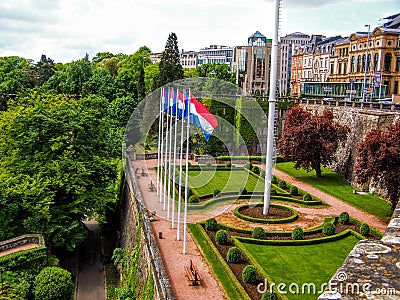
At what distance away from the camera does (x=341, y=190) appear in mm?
31578

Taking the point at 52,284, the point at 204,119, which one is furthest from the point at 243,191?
the point at 52,284

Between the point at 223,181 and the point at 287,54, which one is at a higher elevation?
the point at 287,54

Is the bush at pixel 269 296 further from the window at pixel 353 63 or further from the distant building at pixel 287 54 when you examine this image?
the distant building at pixel 287 54

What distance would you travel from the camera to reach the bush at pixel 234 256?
1820 centimetres

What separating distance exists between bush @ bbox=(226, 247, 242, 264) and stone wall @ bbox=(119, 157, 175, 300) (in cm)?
281

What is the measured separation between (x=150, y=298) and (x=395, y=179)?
14.1 meters

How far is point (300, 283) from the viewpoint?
16.3 meters

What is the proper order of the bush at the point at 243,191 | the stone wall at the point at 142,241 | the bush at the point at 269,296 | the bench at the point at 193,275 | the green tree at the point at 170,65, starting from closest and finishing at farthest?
the bush at the point at 269,296, the stone wall at the point at 142,241, the bench at the point at 193,275, the bush at the point at 243,191, the green tree at the point at 170,65

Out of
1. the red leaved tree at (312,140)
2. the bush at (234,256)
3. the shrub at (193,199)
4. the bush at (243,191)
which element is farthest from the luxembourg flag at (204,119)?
the red leaved tree at (312,140)

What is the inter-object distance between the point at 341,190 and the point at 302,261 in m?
14.4

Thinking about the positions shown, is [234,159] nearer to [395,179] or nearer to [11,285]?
[395,179]

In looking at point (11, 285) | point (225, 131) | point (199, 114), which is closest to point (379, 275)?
point (199, 114)

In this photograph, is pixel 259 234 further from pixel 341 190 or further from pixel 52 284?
pixel 341 190

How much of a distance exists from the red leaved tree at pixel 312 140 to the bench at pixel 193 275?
58.6 feet
